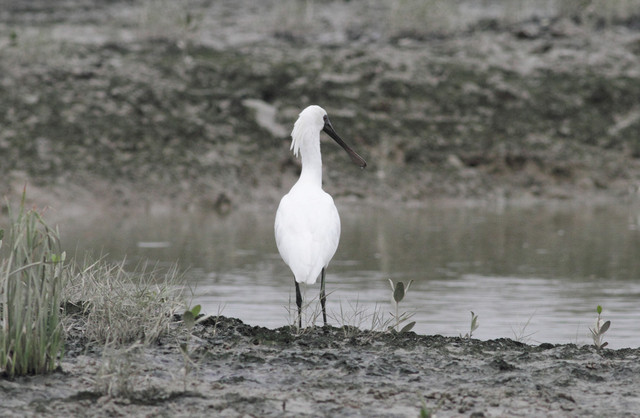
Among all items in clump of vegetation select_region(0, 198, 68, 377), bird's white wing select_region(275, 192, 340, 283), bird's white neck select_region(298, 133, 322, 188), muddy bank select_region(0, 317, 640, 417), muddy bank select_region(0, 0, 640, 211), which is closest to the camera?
muddy bank select_region(0, 317, 640, 417)

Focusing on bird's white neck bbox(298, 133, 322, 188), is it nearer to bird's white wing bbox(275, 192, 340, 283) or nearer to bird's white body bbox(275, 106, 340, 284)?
bird's white body bbox(275, 106, 340, 284)

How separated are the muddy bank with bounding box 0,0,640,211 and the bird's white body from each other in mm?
10874

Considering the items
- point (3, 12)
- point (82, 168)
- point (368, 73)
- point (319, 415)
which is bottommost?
point (319, 415)

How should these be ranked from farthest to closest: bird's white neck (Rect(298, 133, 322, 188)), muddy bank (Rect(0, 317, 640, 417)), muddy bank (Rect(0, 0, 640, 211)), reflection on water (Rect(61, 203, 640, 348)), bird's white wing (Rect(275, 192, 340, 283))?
muddy bank (Rect(0, 0, 640, 211))
reflection on water (Rect(61, 203, 640, 348))
bird's white neck (Rect(298, 133, 322, 188))
bird's white wing (Rect(275, 192, 340, 283))
muddy bank (Rect(0, 317, 640, 417))

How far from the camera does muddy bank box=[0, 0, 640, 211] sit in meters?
18.9

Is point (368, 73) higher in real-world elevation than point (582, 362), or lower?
higher

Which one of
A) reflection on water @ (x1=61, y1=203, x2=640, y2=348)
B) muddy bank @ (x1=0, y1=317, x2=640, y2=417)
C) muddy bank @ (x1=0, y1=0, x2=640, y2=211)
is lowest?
muddy bank @ (x1=0, y1=317, x2=640, y2=417)

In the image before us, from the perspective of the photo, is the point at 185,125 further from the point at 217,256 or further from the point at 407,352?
the point at 407,352

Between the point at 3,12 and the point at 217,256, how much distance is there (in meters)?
16.6

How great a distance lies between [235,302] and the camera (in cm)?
895

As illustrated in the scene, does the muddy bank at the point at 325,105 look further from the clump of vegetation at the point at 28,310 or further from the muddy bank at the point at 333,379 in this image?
the clump of vegetation at the point at 28,310

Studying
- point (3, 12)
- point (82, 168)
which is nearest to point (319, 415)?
point (82, 168)

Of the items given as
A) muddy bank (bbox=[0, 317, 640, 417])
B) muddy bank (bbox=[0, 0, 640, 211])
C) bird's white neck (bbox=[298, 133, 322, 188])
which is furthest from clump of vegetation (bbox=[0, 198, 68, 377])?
muddy bank (bbox=[0, 0, 640, 211])

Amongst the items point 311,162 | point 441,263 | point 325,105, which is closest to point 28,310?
point 311,162
